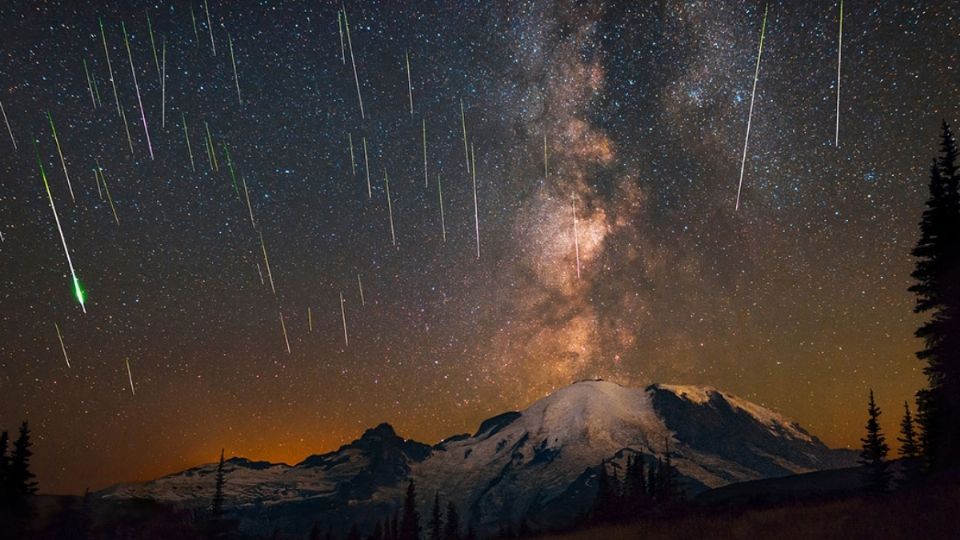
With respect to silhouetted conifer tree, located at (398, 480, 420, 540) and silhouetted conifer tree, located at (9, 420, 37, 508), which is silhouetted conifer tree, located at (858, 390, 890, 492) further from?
silhouetted conifer tree, located at (9, 420, 37, 508)

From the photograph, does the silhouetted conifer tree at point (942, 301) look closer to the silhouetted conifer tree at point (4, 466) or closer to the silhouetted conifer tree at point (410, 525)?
the silhouetted conifer tree at point (4, 466)

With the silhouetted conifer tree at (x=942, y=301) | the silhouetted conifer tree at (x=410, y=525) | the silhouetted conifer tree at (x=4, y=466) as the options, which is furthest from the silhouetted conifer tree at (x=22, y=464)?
the silhouetted conifer tree at (x=942, y=301)

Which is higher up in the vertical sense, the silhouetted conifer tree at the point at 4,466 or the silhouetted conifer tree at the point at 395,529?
the silhouetted conifer tree at the point at 4,466

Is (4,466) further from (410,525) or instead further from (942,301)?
(942,301)

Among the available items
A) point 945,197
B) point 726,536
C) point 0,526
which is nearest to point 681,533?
point 726,536

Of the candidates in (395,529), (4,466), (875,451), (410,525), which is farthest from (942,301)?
(395,529)

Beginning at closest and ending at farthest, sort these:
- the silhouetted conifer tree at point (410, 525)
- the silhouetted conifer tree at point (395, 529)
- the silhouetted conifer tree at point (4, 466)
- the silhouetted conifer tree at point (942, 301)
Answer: the silhouetted conifer tree at point (942, 301), the silhouetted conifer tree at point (4, 466), the silhouetted conifer tree at point (410, 525), the silhouetted conifer tree at point (395, 529)

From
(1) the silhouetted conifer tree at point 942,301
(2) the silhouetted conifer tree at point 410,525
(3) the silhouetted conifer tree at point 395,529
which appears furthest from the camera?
(3) the silhouetted conifer tree at point 395,529

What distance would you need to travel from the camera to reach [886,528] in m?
10.1

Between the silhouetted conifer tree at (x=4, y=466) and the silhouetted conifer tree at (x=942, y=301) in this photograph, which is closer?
the silhouetted conifer tree at (x=942, y=301)

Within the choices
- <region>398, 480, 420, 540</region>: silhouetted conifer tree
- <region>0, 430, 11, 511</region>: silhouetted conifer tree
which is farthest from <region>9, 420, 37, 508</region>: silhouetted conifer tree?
<region>398, 480, 420, 540</region>: silhouetted conifer tree

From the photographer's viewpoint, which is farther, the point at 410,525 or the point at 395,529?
the point at 395,529

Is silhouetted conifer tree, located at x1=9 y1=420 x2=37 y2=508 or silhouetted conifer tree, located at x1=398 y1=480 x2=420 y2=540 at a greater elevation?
Answer: silhouetted conifer tree, located at x1=9 y1=420 x2=37 y2=508

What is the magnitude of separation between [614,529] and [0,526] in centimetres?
3261
